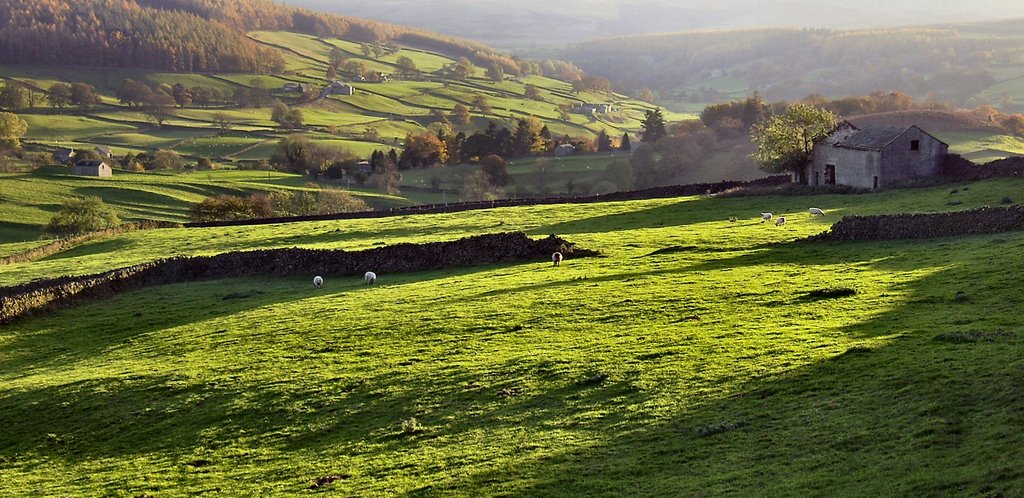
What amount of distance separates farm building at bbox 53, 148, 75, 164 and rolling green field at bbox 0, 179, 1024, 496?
4343 inches

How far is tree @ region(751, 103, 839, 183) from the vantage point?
71.9 metres

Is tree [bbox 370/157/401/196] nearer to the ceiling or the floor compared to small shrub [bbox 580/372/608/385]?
nearer to the ceiling

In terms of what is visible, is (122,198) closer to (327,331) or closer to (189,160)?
(189,160)

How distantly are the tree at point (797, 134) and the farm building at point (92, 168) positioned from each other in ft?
277

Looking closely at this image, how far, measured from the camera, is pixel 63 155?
14325 centimetres

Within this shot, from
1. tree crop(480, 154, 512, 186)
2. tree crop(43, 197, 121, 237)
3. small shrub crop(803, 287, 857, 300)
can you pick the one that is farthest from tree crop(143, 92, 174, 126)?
small shrub crop(803, 287, 857, 300)

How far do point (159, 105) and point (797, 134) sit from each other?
157 metres

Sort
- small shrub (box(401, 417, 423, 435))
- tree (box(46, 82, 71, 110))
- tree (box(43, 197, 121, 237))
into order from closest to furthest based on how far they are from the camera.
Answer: small shrub (box(401, 417, 423, 435)), tree (box(43, 197, 121, 237)), tree (box(46, 82, 71, 110))

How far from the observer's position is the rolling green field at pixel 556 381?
55.6 ft

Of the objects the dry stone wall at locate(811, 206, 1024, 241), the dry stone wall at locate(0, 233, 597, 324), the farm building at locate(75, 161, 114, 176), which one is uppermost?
the farm building at locate(75, 161, 114, 176)

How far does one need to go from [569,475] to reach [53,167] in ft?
396

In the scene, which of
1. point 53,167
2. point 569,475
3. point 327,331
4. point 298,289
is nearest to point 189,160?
point 53,167

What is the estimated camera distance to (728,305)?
93.5ft

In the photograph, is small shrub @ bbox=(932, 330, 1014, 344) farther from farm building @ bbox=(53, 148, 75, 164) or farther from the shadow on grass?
farm building @ bbox=(53, 148, 75, 164)
